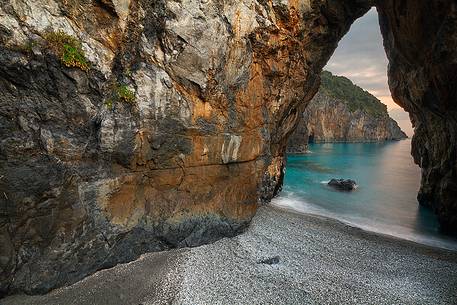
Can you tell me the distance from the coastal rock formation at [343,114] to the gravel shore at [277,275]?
9327 cm

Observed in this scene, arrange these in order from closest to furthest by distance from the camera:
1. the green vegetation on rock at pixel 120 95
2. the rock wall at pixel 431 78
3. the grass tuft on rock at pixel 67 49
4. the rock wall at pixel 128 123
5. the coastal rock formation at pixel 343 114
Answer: the rock wall at pixel 128 123 < the grass tuft on rock at pixel 67 49 < the green vegetation on rock at pixel 120 95 < the rock wall at pixel 431 78 < the coastal rock formation at pixel 343 114

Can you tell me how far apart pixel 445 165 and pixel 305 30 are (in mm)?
15153

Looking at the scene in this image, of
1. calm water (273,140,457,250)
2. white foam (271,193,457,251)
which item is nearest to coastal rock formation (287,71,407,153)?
calm water (273,140,457,250)

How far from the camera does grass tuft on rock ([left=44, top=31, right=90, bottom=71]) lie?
10570 mm

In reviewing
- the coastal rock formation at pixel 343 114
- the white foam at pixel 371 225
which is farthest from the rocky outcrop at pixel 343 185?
the coastal rock formation at pixel 343 114

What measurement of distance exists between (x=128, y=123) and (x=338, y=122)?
124 metres

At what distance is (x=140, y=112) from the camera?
41.5 feet

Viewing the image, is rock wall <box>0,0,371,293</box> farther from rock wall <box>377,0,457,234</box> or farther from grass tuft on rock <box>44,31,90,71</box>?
rock wall <box>377,0,457,234</box>

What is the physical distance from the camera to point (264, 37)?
16234 mm

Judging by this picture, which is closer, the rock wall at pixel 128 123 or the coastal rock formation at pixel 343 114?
the rock wall at pixel 128 123

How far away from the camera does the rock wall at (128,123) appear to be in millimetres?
10133

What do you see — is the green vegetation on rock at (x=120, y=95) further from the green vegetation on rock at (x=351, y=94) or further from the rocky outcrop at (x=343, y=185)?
the green vegetation on rock at (x=351, y=94)

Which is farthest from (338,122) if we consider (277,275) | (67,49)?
(67,49)

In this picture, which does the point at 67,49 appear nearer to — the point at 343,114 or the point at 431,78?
the point at 431,78
